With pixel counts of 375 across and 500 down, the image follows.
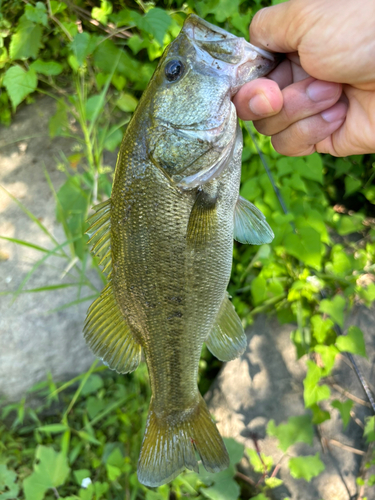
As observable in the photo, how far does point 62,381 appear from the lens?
2637 millimetres

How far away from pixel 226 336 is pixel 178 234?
547 millimetres

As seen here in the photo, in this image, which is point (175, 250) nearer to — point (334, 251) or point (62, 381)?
point (334, 251)

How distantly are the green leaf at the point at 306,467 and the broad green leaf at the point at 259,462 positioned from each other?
260 millimetres

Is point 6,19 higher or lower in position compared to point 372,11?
lower

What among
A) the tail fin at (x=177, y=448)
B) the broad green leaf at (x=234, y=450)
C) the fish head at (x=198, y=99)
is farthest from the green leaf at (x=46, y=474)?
the fish head at (x=198, y=99)

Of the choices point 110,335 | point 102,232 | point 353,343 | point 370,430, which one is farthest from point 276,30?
point 370,430

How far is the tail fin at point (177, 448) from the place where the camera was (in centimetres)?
135

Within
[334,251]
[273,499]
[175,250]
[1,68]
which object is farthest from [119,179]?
[1,68]

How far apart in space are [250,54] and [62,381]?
8.43 feet

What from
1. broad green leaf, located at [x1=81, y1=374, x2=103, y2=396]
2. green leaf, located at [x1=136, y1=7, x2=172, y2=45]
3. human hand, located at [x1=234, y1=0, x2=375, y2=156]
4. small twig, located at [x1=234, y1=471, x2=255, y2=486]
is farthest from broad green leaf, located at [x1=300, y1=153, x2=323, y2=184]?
broad green leaf, located at [x1=81, y1=374, x2=103, y2=396]

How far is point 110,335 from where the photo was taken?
1344 mm

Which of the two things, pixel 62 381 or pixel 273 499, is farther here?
pixel 62 381

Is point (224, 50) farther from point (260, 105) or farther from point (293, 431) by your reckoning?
point (293, 431)

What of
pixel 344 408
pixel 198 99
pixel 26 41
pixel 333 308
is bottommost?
pixel 344 408
